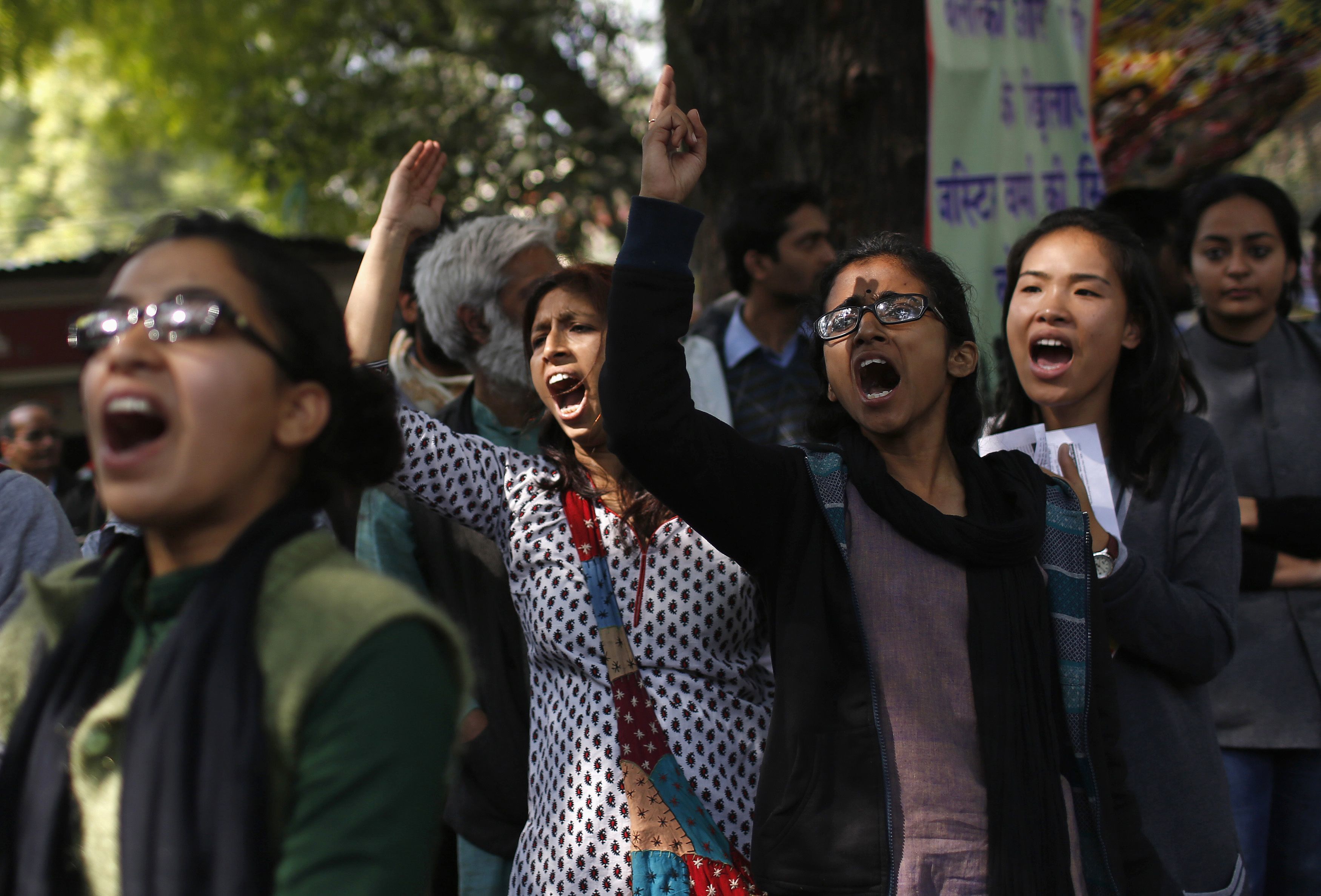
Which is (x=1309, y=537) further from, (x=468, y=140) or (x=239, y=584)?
(x=468, y=140)

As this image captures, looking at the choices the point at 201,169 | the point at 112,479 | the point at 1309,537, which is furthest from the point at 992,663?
the point at 201,169

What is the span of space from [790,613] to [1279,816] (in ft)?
6.41

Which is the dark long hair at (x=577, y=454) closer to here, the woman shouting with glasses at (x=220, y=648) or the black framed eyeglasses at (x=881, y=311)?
the black framed eyeglasses at (x=881, y=311)

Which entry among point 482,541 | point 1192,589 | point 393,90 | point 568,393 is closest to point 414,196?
point 568,393

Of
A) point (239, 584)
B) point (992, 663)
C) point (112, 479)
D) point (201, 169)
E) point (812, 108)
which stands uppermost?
point (201, 169)

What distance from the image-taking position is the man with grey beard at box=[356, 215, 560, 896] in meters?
2.86

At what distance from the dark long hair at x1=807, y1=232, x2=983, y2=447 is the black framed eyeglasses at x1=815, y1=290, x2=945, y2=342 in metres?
0.04

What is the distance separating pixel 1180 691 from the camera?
2.56 metres

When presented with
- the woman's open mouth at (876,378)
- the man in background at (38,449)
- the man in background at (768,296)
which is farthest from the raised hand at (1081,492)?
the man in background at (38,449)

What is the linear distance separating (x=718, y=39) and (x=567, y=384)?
3340 millimetres

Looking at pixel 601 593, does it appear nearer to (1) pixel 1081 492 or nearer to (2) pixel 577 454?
(2) pixel 577 454

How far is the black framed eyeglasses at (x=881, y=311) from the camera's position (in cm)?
230

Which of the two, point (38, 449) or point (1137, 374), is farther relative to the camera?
point (38, 449)

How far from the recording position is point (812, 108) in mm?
5137
